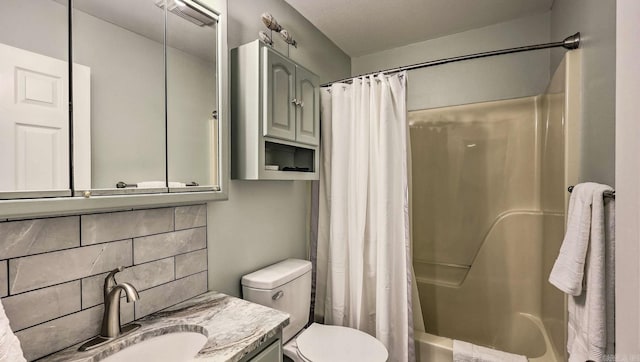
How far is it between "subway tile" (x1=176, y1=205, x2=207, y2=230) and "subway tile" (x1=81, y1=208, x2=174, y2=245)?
0.03 metres

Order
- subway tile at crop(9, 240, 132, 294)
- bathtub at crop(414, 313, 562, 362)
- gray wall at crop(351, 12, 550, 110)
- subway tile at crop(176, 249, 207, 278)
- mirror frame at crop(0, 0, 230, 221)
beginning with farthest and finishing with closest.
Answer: gray wall at crop(351, 12, 550, 110) < bathtub at crop(414, 313, 562, 362) < subway tile at crop(176, 249, 207, 278) < subway tile at crop(9, 240, 132, 294) < mirror frame at crop(0, 0, 230, 221)

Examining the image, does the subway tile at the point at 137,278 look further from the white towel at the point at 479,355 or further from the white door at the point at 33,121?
the white towel at the point at 479,355

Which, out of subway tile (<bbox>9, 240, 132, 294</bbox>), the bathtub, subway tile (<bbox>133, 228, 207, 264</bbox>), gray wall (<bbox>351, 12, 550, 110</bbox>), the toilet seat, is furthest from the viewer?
gray wall (<bbox>351, 12, 550, 110</bbox>)

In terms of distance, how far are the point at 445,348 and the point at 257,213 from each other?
131 cm

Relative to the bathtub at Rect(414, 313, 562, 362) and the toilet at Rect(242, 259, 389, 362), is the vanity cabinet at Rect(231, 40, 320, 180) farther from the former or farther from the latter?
the bathtub at Rect(414, 313, 562, 362)

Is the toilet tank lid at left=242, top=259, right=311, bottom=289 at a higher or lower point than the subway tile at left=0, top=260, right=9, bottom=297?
lower

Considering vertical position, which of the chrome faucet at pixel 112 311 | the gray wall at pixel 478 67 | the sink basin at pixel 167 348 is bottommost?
the sink basin at pixel 167 348

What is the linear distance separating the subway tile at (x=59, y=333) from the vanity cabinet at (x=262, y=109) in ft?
2.50

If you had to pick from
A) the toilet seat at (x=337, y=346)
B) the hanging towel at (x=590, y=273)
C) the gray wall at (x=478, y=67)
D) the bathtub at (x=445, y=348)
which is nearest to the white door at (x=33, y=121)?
the toilet seat at (x=337, y=346)

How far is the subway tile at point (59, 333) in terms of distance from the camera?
0.83m

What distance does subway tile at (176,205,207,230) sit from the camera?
123 cm

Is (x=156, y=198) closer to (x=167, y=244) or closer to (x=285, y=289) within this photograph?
(x=167, y=244)

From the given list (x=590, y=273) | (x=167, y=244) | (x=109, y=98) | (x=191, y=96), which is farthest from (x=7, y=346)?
(x=590, y=273)

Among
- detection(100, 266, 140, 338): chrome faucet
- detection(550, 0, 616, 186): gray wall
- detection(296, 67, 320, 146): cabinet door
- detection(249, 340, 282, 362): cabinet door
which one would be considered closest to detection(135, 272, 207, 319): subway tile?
detection(100, 266, 140, 338): chrome faucet
